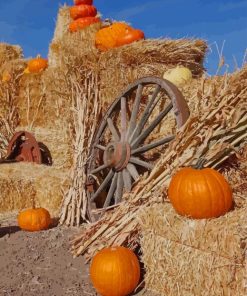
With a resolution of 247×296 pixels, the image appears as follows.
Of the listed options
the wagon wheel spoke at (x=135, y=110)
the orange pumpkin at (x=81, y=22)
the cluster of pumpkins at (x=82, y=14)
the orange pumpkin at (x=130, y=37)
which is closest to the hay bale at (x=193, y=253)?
the wagon wheel spoke at (x=135, y=110)

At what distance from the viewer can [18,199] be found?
333 inches

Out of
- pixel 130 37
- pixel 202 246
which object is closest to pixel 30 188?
pixel 130 37

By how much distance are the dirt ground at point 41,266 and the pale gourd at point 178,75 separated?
8.00ft

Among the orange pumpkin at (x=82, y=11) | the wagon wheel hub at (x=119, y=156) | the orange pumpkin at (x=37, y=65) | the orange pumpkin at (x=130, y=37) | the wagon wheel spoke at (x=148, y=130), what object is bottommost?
the wagon wheel hub at (x=119, y=156)

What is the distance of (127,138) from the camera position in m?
6.45

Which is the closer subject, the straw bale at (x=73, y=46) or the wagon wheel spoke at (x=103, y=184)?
the wagon wheel spoke at (x=103, y=184)

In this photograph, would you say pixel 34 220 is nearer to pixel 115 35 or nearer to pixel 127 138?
pixel 127 138

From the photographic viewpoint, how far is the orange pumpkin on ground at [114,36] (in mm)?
7816

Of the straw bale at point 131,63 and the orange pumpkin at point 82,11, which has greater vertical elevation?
the orange pumpkin at point 82,11

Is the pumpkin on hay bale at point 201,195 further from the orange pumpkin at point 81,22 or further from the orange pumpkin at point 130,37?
the orange pumpkin at point 81,22

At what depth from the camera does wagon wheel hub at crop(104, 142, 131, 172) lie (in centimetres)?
629

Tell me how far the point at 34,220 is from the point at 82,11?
4.79 metres

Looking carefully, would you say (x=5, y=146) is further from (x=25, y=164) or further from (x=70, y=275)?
(x=70, y=275)

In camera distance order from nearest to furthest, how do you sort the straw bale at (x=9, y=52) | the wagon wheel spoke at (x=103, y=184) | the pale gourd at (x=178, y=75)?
the wagon wheel spoke at (x=103, y=184), the pale gourd at (x=178, y=75), the straw bale at (x=9, y=52)
